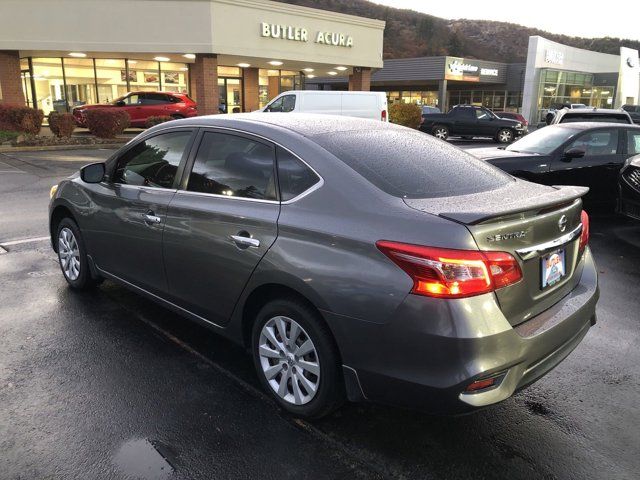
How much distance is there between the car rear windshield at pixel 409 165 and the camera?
2.97m

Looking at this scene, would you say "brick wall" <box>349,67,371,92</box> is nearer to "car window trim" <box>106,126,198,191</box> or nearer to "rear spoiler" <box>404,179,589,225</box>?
"car window trim" <box>106,126,198,191</box>

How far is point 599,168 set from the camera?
28.0 ft

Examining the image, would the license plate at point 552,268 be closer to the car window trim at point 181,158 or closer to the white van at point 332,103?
the car window trim at point 181,158

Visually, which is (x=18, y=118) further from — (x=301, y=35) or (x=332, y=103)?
(x=301, y=35)

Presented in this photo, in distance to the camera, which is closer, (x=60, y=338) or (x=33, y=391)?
(x=33, y=391)

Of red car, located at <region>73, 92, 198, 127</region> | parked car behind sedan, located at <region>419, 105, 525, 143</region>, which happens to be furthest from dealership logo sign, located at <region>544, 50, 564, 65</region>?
red car, located at <region>73, 92, 198, 127</region>

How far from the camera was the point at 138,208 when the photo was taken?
400 centimetres

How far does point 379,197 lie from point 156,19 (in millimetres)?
21269

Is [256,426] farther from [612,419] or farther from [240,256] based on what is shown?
[612,419]

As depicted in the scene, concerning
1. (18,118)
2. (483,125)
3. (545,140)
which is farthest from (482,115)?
(18,118)

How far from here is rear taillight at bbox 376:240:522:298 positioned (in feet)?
8.00

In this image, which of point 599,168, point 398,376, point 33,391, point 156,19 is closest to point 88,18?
point 156,19

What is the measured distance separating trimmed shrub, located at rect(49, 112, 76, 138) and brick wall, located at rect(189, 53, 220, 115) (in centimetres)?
566

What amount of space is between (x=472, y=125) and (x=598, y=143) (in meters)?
16.9
